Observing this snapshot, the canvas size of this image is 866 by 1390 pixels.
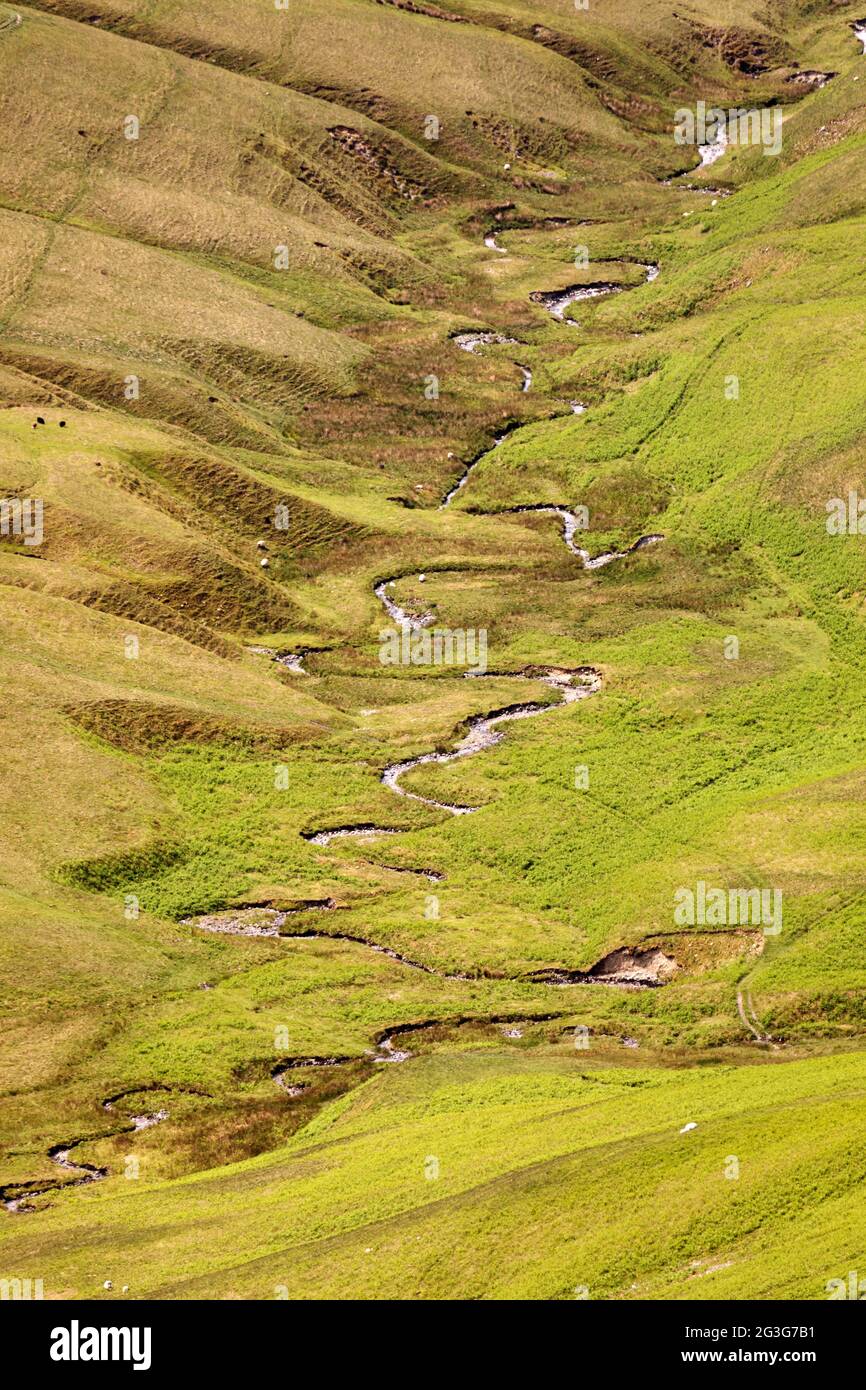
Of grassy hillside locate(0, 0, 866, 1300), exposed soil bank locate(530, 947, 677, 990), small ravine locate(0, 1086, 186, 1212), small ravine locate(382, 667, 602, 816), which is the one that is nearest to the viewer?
grassy hillside locate(0, 0, 866, 1300)

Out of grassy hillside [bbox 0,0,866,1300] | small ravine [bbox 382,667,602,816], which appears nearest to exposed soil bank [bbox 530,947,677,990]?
grassy hillside [bbox 0,0,866,1300]

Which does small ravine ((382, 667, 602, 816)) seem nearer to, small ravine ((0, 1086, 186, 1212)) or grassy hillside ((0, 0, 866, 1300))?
grassy hillside ((0, 0, 866, 1300))

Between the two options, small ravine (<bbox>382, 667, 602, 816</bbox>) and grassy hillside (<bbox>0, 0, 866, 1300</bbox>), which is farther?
small ravine (<bbox>382, 667, 602, 816</bbox>)

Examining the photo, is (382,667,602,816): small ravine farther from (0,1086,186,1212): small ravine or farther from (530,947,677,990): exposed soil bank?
(0,1086,186,1212): small ravine

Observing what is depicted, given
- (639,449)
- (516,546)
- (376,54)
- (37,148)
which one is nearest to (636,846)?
(516,546)

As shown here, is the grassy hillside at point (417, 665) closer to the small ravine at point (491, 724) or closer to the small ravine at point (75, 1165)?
the small ravine at point (75, 1165)

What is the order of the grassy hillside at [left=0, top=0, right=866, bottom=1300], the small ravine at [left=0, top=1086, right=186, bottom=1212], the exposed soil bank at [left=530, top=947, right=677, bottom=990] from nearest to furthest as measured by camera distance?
the grassy hillside at [left=0, top=0, right=866, bottom=1300], the small ravine at [left=0, top=1086, right=186, bottom=1212], the exposed soil bank at [left=530, top=947, right=677, bottom=990]

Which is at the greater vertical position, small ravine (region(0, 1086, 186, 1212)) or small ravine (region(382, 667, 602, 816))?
small ravine (region(382, 667, 602, 816))

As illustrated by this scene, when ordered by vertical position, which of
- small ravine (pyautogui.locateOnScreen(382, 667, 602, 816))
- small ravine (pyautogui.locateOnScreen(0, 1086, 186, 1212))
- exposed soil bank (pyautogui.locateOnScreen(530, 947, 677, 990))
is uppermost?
small ravine (pyautogui.locateOnScreen(382, 667, 602, 816))

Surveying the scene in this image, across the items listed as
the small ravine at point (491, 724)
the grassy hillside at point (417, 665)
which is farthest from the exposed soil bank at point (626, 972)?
the small ravine at point (491, 724)
